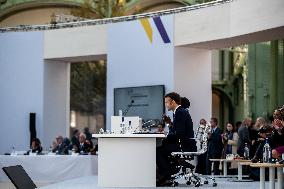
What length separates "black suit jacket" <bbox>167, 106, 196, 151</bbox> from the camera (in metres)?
10.9

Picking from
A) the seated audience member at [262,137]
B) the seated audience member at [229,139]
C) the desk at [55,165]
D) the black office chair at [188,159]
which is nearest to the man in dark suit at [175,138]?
the black office chair at [188,159]

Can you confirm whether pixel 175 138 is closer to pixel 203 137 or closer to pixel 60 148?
pixel 203 137

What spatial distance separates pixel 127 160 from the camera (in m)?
11.0

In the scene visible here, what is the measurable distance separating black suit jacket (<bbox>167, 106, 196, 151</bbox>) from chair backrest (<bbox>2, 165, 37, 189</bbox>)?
275cm

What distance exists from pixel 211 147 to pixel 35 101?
659 cm

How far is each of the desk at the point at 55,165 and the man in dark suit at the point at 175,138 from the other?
17.7 feet

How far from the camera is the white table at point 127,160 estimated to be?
1095cm

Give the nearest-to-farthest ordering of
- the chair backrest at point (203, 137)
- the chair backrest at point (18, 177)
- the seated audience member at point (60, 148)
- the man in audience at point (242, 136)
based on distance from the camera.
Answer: the chair backrest at point (18, 177), the chair backrest at point (203, 137), the man in audience at point (242, 136), the seated audience member at point (60, 148)

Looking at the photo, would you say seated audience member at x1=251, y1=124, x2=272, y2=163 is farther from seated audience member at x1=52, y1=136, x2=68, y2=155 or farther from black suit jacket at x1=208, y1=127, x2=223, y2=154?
seated audience member at x1=52, y1=136, x2=68, y2=155

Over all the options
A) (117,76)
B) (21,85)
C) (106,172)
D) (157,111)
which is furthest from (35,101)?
(106,172)

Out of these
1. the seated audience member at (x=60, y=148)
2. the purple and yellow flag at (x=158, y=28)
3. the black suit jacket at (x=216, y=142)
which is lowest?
the seated audience member at (x=60, y=148)

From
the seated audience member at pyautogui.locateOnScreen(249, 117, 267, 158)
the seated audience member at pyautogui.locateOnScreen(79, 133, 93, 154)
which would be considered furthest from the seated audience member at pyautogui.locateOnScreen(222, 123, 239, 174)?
the seated audience member at pyautogui.locateOnScreen(79, 133, 93, 154)

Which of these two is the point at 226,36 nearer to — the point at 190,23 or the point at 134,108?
the point at 190,23

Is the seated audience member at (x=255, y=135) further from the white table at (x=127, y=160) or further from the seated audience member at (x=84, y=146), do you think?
the seated audience member at (x=84, y=146)
